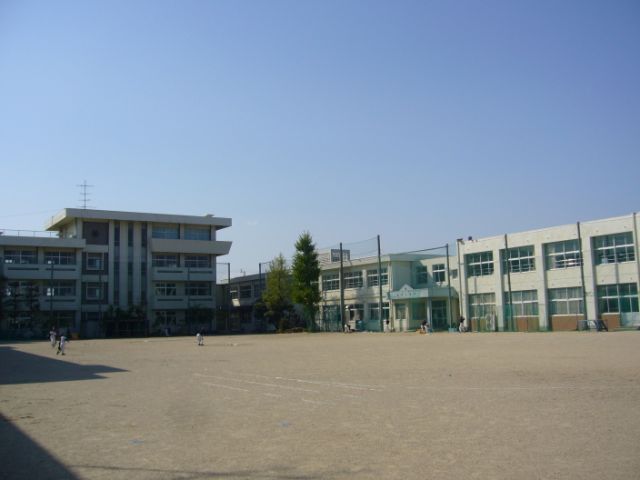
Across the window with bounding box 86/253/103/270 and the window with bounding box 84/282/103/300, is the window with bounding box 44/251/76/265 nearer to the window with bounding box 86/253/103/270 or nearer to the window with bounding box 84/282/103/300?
the window with bounding box 86/253/103/270

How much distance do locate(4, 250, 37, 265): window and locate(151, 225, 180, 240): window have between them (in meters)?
12.4

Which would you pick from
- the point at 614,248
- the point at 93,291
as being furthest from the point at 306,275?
the point at 614,248

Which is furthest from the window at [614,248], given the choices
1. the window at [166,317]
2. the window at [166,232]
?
the window at [166,232]

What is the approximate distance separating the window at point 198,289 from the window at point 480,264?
31657 millimetres

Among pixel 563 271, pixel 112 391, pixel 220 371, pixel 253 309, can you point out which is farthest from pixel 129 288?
pixel 112 391

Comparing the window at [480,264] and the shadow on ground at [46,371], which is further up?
the window at [480,264]

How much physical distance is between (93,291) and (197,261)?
12.0m

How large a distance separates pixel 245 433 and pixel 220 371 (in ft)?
35.7

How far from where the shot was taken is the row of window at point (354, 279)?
206ft

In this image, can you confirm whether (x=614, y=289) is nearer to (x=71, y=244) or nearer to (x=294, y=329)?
(x=294, y=329)

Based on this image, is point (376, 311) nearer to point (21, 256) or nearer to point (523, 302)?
point (523, 302)

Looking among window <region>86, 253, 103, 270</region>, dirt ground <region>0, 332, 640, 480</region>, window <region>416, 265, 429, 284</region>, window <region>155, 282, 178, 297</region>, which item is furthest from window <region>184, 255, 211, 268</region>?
dirt ground <region>0, 332, 640, 480</region>

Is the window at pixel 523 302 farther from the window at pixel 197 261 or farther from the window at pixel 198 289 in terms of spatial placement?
the window at pixel 197 261

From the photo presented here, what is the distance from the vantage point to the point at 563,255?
4566 centimetres
